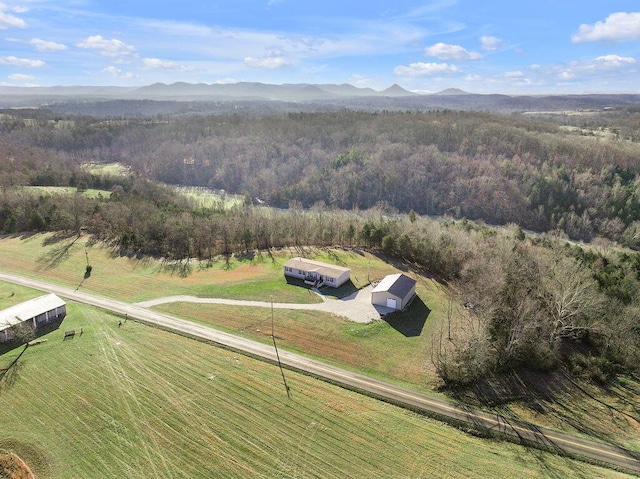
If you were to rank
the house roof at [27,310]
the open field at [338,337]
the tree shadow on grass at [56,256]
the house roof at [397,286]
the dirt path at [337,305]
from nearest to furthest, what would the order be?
the open field at [338,337] → the house roof at [27,310] → the dirt path at [337,305] → the house roof at [397,286] → the tree shadow on grass at [56,256]

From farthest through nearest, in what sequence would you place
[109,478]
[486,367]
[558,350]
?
[558,350], [486,367], [109,478]

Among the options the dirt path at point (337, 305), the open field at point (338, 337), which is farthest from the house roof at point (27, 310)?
the open field at point (338, 337)

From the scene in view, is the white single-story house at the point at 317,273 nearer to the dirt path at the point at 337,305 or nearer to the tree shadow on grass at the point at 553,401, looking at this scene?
the dirt path at the point at 337,305

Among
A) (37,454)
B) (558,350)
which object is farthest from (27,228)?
(558,350)

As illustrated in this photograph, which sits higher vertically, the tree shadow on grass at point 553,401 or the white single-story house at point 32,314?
the white single-story house at point 32,314

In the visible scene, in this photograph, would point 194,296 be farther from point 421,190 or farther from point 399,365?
point 421,190

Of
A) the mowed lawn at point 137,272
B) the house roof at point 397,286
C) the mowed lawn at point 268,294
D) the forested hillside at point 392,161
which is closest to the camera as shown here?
the mowed lawn at point 268,294

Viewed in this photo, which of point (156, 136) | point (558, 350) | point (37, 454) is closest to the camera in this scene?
point (37, 454)
